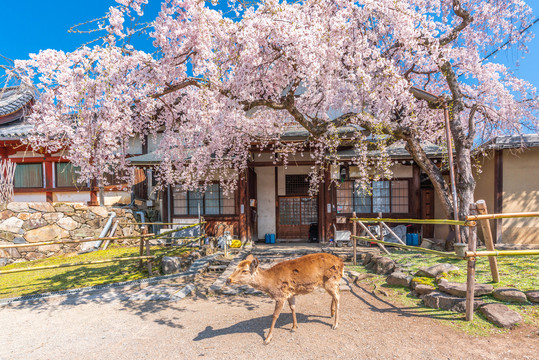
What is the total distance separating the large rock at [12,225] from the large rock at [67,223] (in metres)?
1.32

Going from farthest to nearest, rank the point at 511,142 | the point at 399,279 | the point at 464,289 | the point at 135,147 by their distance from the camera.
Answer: the point at 135,147 < the point at 511,142 < the point at 399,279 < the point at 464,289

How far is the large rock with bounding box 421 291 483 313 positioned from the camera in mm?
4070

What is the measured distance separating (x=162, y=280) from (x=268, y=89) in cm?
575

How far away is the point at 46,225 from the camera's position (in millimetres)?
11578

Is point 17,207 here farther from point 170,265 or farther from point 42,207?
point 170,265

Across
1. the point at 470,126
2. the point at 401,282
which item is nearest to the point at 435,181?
the point at 470,126

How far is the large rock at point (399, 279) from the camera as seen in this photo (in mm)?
5504

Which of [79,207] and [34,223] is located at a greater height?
[79,207]

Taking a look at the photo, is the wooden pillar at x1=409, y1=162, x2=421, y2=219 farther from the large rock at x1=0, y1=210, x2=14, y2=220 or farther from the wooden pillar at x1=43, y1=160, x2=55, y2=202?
the wooden pillar at x1=43, y1=160, x2=55, y2=202

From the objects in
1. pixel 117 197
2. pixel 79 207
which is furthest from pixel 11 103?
pixel 79 207

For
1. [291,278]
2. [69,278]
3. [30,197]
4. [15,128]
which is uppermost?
[15,128]

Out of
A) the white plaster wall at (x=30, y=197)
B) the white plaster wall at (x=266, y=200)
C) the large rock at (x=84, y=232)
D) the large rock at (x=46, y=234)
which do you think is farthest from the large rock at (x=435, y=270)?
the white plaster wall at (x=30, y=197)

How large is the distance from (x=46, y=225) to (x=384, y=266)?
→ 43.8 feet

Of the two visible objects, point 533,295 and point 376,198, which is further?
point 376,198
